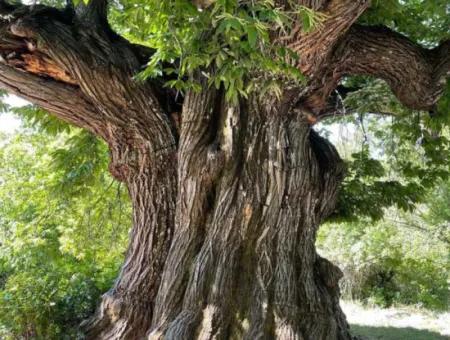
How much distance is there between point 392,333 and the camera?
779 cm

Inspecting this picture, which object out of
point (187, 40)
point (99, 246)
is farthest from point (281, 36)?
point (99, 246)

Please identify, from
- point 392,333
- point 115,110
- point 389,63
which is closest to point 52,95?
point 115,110

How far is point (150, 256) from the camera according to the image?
15.4 ft

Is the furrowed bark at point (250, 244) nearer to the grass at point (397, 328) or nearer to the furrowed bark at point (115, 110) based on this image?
the furrowed bark at point (115, 110)

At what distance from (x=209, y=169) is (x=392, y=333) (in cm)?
552

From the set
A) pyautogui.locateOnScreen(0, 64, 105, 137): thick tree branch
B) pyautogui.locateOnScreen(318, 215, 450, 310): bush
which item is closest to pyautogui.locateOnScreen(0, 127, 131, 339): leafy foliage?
pyautogui.locateOnScreen(0, 64, 105, 137): thick tree branch

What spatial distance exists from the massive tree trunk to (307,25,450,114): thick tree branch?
2 centimetres

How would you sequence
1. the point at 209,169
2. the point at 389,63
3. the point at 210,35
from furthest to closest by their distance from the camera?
1. the point at 389,63
2. the point at 209,169
3. the point at 210,35

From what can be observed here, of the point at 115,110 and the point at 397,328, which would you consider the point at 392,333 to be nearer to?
the point at 397,328

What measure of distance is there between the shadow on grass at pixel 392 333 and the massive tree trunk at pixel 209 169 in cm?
323

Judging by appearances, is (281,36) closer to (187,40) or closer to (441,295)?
(187,40)

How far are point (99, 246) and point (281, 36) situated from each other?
6314mm

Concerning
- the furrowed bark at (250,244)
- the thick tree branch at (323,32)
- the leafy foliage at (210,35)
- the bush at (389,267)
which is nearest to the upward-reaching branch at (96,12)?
the furrowed bark at (250,244)

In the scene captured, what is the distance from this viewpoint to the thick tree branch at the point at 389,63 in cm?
447
